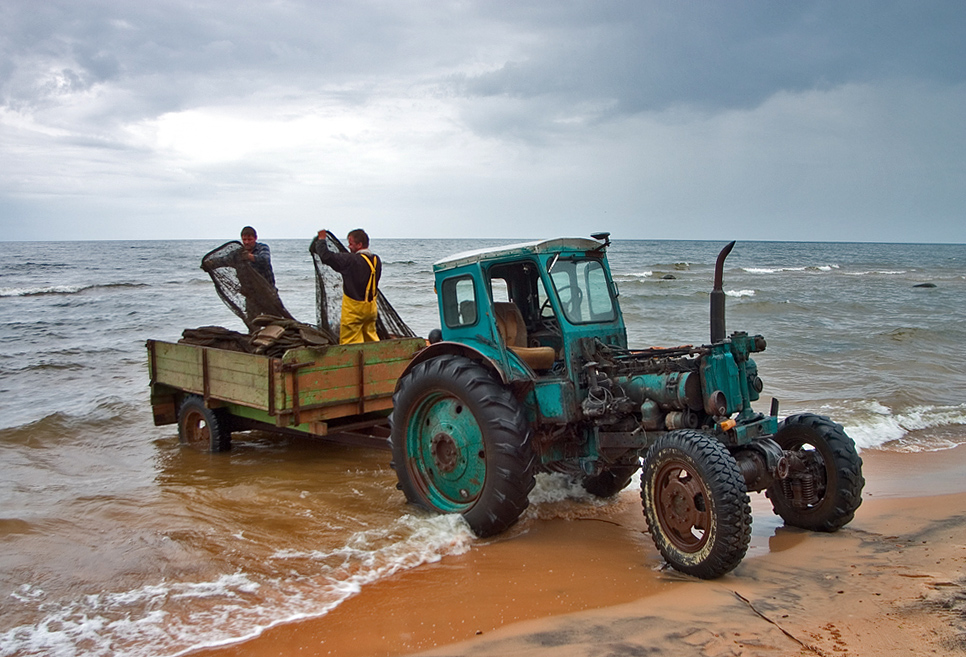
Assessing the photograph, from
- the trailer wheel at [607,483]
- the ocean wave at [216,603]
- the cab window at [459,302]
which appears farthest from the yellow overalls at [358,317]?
the trailer wheel at [607,483]

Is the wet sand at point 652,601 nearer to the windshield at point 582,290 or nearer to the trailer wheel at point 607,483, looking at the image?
the trailer wheel at point 607,483

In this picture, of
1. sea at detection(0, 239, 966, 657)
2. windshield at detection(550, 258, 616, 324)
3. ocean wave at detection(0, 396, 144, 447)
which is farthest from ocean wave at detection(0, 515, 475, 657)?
ocean wave at detection(0, 396, 144, 447)

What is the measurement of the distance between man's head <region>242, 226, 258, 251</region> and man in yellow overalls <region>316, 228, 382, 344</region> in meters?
1.48

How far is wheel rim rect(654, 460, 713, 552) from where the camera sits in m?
4.40

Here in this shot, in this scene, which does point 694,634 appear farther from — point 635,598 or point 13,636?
point 13,636

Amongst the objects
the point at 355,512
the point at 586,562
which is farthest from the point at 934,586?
the point at 355,512

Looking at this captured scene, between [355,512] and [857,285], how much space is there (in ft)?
125

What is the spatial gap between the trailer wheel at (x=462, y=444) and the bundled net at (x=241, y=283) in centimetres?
301

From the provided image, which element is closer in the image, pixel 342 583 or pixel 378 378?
pixel 342 583

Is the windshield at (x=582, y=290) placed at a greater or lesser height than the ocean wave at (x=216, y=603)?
greater

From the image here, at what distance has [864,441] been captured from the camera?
8.67 metres

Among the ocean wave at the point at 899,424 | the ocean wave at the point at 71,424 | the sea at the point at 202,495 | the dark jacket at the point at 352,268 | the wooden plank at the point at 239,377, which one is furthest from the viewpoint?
the ocean wave at the point at 71,424

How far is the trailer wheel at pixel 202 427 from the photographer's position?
26.2 ft

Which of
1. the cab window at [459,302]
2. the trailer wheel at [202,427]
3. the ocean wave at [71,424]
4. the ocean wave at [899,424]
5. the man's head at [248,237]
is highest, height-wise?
the man's head at [248,237]
